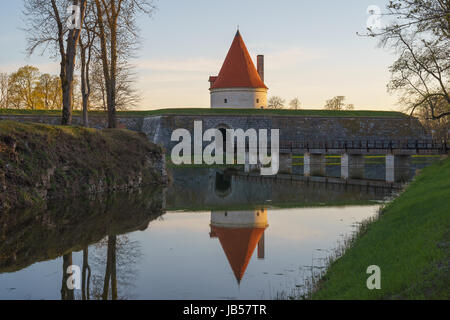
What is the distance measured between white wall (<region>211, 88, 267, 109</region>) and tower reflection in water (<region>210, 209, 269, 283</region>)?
30.1 m

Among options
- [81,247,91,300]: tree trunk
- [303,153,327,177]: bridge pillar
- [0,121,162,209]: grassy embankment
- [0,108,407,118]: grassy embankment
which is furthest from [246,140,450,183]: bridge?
[81,247,91,300]: tree trunk

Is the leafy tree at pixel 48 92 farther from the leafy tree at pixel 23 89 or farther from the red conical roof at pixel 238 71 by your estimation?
the red conical roof at pixel 238 71

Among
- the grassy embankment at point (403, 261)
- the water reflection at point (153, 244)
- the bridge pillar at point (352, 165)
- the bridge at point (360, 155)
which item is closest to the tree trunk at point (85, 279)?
the water reflection at point (153, 244)

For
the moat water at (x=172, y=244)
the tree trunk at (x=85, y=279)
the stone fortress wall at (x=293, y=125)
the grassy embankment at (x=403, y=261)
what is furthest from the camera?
the stone fortress wall at (x=293, y=125)

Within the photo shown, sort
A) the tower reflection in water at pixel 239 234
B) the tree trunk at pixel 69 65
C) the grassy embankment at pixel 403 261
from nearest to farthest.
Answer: the grassy embankment at pixel 403 261 → the tower reflection in water at pixel 239 234 → the tree trunk at pixel 69 65

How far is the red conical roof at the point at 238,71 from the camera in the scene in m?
43.1

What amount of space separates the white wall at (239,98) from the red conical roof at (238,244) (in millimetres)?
32571

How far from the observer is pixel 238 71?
143ft

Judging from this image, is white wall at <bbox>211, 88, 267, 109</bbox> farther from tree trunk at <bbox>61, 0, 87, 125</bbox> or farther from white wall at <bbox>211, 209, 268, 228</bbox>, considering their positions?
white wall at <bbox>211, 209, 268, 228</bbox>

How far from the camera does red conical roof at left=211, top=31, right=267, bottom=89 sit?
43125 mm

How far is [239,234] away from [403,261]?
483 centimetres
